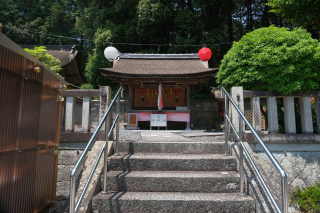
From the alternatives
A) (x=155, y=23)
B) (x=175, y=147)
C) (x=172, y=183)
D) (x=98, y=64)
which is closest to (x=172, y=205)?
(x=172, y=183)

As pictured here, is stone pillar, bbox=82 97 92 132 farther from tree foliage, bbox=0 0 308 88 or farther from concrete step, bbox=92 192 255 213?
tree foliage, bbox=0 0 308 88

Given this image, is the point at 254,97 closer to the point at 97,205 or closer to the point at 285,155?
the point at 285,155

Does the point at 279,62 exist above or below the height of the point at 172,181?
above

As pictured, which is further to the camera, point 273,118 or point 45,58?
point 45,58

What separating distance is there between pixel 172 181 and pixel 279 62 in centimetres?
277

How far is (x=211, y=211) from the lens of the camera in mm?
2197

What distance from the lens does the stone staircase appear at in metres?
2.21

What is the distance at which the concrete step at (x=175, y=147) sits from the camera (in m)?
3.21

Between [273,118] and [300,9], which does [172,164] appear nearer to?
[273,118]

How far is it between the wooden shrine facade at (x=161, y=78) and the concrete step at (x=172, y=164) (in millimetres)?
6796

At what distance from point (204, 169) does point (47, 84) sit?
2.42m

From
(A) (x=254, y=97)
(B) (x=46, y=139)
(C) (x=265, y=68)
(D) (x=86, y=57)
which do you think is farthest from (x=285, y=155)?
(D) (x=86, y=57)

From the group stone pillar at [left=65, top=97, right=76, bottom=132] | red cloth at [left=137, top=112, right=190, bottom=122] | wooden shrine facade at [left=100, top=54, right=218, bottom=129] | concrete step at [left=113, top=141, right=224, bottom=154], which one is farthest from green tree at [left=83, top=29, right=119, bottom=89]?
concrete step at [left=113, top=141, right=224, bottom=154]

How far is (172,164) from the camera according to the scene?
284 cm
